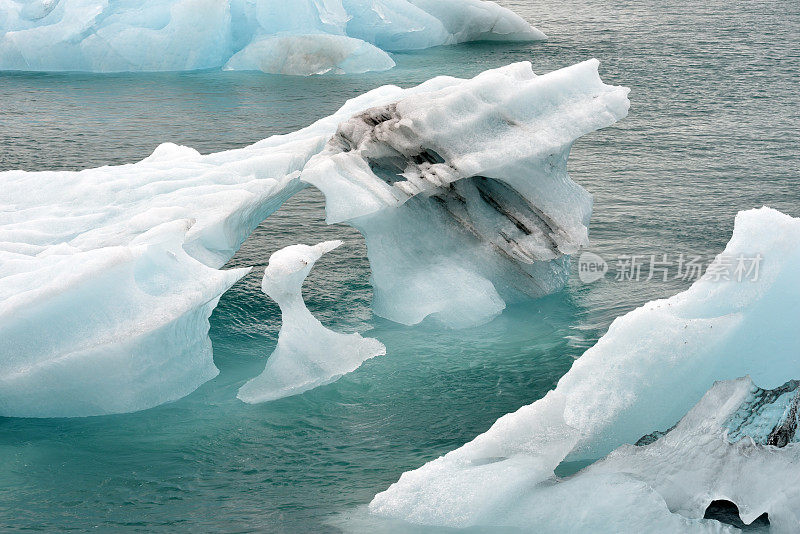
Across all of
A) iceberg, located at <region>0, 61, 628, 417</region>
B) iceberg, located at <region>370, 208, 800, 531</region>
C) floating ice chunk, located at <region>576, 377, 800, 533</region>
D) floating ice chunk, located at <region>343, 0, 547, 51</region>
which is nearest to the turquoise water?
iceberg, located at <region>0, 61, 628, 417</region>

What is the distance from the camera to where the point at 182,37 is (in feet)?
58.6

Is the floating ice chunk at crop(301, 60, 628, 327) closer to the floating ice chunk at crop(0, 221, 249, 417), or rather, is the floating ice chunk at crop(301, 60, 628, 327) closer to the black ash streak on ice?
the black ash streak on ice

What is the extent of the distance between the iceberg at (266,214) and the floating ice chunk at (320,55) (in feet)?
33.2

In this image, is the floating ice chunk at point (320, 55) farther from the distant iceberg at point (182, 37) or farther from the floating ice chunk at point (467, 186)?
the floating ice chunk at point (467, 186)

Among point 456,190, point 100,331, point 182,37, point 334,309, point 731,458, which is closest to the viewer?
point 731,458

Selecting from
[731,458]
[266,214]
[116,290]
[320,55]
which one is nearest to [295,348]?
[116,290]

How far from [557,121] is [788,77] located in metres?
10.0

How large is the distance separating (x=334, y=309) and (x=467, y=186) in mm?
1369

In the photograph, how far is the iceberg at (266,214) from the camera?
223 inches

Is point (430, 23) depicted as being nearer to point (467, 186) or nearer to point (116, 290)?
point (467, 186)

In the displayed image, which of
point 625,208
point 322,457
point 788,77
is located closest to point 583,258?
point 625,208

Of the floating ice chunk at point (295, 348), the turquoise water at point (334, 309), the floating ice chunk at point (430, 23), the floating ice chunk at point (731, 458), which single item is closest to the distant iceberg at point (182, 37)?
the floating ice chunk at point (430, 23)

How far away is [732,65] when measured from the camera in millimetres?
16188

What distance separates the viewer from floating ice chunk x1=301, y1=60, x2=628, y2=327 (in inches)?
258
